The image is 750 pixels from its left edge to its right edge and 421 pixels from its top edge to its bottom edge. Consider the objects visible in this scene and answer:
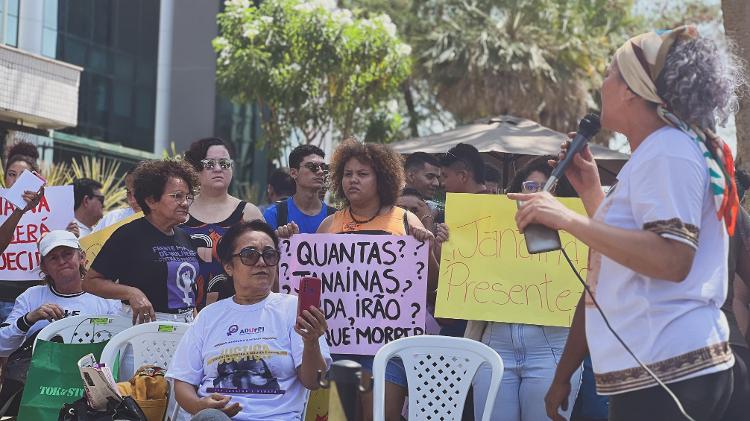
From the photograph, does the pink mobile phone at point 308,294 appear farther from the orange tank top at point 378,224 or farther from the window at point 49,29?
the window at point 49,29

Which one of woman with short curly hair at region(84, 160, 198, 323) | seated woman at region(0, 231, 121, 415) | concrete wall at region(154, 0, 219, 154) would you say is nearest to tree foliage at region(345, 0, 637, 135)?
concrete wall at region(154, 0, 219, 154)

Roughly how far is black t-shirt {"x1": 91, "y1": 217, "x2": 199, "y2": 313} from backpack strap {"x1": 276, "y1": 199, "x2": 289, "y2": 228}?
2.61 ft

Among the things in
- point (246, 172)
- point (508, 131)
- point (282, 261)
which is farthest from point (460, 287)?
point (246, 172)

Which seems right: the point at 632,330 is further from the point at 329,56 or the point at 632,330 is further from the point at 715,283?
the point at 329,56

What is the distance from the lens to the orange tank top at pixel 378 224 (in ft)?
19.8

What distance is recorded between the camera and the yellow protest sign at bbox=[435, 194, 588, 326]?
5.78m

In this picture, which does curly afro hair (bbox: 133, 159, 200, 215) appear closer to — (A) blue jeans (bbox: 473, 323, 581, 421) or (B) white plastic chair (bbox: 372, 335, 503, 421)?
(B) white plastic chair (bbox: 372, 335, 503, 421)

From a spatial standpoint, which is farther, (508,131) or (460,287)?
(508,131)

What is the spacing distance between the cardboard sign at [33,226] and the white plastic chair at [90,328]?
1.65 metres

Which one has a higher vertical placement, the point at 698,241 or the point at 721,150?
the point at 721,150

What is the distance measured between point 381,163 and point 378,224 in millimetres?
368

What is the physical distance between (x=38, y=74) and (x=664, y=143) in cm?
1653

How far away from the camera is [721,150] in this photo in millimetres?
3201

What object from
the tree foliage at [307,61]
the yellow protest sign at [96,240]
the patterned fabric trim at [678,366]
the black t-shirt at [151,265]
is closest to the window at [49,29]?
the tree foliage at [307,61]
